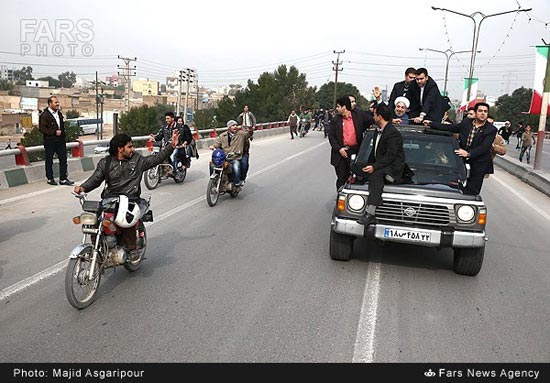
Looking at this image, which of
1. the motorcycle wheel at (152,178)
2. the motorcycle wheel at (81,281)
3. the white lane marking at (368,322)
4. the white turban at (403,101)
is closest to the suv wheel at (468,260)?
the white lane marking at (368,322)

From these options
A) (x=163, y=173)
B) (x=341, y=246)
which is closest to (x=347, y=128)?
(x=341, y=246)

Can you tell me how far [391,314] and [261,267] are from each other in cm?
180

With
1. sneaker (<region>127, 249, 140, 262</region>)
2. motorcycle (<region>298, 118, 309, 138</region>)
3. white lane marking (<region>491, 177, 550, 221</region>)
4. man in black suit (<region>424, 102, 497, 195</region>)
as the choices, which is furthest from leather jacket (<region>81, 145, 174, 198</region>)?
motorcycle (<region>298, 118, 309, 138</region>)

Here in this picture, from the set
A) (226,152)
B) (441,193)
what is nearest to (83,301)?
(441,193)

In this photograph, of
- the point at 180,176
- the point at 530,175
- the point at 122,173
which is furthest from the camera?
the point at 530,175

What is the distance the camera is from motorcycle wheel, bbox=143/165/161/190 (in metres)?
10.9

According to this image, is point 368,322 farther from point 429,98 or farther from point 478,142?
point 429,98

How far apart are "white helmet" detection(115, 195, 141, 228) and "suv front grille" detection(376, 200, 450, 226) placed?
110 inches

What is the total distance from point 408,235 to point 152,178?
7197 mm

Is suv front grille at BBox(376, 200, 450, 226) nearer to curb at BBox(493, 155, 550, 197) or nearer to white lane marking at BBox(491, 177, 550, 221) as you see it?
white lane marking at BBox(491, 177, 550, 221)

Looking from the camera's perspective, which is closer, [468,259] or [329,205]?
[468,259]

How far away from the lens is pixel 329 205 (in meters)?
9.66

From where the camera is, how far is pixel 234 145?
990cm
